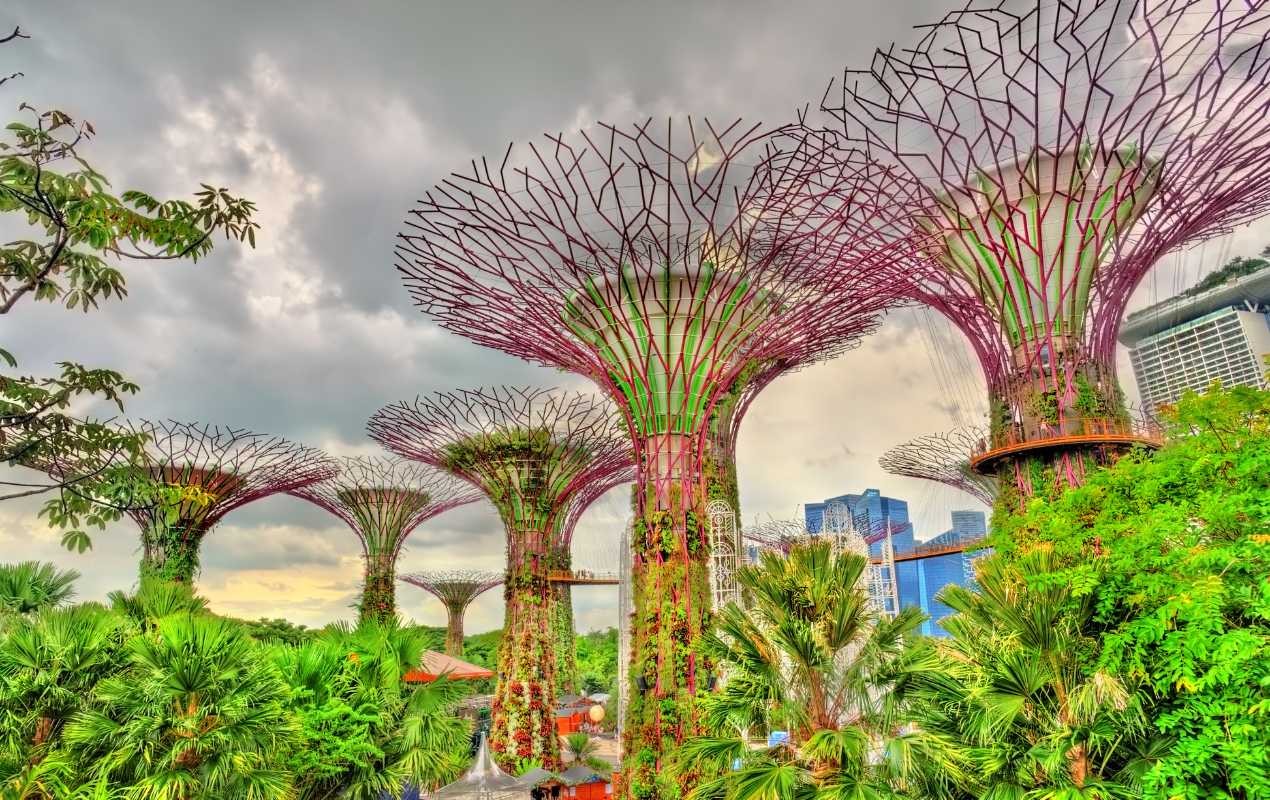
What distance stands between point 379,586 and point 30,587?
794 inches

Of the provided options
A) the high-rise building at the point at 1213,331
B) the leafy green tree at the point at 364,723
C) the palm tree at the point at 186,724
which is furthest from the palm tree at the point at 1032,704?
the high-rise building at the point at 1213,331

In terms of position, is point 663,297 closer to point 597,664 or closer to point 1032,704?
point 1032,704

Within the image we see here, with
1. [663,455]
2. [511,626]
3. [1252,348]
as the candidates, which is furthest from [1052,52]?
[1252,348]

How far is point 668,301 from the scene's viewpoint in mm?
16094

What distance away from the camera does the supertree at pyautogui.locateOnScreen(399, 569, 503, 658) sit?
48.7 metres

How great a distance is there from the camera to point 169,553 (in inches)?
1003

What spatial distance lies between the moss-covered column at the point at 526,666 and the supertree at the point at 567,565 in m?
3.45

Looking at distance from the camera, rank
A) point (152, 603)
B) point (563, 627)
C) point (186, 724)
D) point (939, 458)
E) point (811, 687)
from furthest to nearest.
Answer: point (563, 627), point (939, 458), point (152, 603), point (811, 687), point (186, 724)

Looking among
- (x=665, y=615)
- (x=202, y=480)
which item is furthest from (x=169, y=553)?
(x=665, y=615)

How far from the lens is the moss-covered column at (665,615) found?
13.3 meters

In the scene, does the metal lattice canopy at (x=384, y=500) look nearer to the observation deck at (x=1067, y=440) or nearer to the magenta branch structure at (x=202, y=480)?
the magenta branch structure at (x=202, y=480)

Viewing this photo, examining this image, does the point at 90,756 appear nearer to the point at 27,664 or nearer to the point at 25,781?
the point at 25,781

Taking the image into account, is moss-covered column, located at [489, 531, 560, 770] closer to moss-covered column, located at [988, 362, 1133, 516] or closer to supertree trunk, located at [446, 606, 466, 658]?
moss-covered column, located at [988, 362, 1133, 516]

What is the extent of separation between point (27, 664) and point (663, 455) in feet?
33.6
